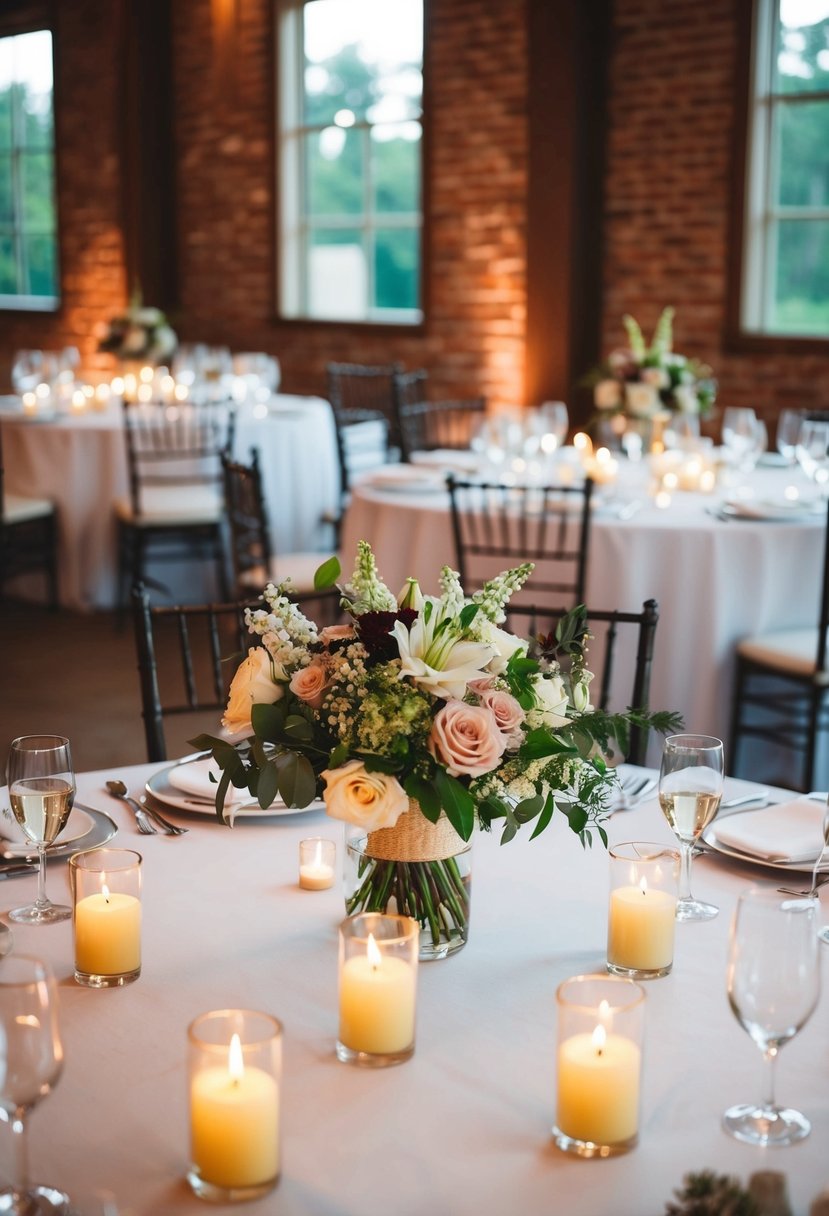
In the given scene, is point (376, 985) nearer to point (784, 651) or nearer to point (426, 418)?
point (784, 651)

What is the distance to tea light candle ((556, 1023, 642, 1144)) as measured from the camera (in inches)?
43.6

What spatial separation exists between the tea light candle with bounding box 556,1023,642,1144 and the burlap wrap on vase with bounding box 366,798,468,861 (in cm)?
34

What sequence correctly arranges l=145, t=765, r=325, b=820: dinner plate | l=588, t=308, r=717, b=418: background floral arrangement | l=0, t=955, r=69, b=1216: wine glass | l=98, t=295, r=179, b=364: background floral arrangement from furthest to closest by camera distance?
l=98, t=295, r=179, b=364: background floral arrangement < l=588, t=308, r=717, b=418: background floral arrangement < l=145, t=765, r=325, b=820: dinner plate < l=0, t=955, r=69, b=1216: wine glass

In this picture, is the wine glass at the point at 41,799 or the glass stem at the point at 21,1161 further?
the wine glass at the point at 41,799

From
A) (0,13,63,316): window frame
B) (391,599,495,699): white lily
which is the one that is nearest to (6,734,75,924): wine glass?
(391,599,495,699): white lily

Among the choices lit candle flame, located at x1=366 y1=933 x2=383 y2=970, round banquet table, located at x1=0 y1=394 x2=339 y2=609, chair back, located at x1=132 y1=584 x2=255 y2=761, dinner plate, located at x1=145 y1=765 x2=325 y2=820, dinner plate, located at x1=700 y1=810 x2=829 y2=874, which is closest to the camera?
lit candle flame, located at x1=366 y1=933 x2=383 y2=970

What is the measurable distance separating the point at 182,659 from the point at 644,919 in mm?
2364

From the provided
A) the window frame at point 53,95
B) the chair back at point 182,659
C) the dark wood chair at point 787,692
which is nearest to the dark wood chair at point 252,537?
the chair back at point 182,659

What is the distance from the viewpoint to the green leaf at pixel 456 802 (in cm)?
134

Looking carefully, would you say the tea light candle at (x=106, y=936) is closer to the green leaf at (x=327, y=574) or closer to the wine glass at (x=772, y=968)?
the green leaf at (x=327, y=574)

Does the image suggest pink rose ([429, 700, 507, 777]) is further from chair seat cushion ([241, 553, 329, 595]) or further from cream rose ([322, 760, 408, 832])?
chair seat cushion ([241, 553, 329, 595])

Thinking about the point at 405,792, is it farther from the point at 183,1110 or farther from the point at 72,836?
the point at 72,836

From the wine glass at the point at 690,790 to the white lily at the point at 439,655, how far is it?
310 millimetres

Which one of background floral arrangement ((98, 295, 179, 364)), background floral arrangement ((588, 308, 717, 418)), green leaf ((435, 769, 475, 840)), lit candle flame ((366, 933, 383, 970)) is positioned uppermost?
background floral arrangement ((98, 295, 179, 364))
